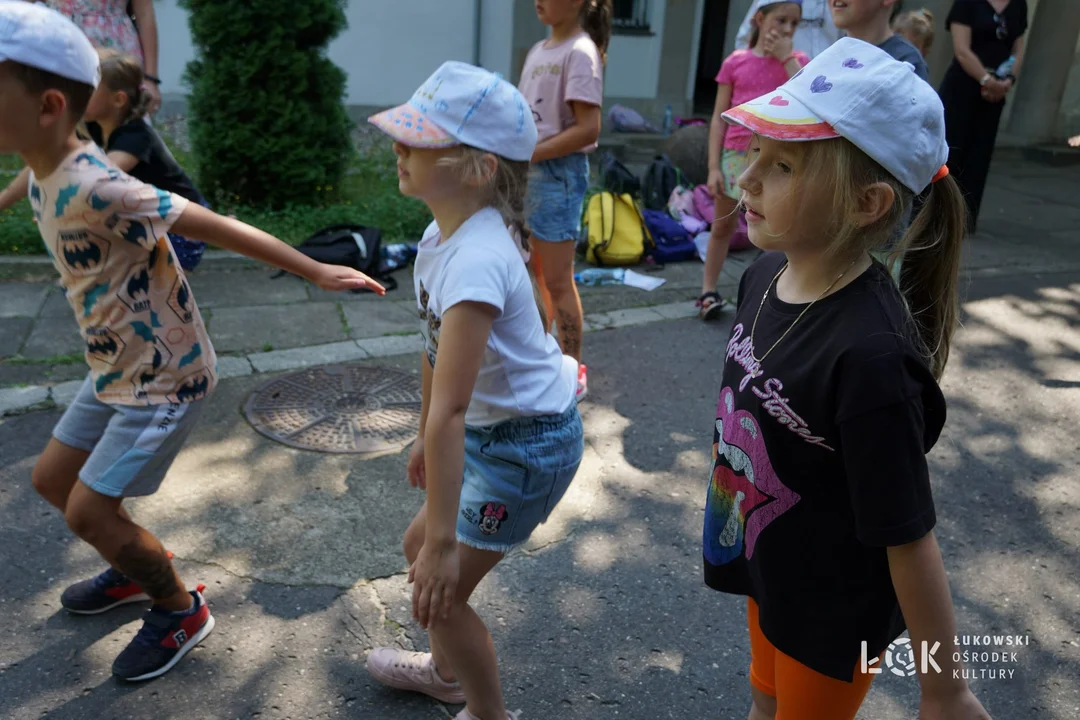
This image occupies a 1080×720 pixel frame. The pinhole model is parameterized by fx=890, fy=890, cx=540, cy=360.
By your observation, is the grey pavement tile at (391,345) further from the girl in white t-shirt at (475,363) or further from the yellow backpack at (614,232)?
the girl in white t-shirt at (475,363)

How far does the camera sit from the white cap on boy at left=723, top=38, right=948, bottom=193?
144cm

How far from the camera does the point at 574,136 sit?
155 inches

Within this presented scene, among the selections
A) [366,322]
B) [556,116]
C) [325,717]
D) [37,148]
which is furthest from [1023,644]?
[366,322]

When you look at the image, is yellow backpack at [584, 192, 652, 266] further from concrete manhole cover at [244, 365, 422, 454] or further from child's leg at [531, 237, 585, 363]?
concrete manhole cover at [244, 365, 422, 454]

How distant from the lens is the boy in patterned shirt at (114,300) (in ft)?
7.27

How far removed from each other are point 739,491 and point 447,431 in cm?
59

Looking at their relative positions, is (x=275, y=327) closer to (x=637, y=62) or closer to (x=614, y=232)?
(x=614, y=232)

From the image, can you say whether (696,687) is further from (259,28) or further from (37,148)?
(259,28)

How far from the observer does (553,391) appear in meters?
2.05

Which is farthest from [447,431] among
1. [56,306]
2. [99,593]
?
[56,306]

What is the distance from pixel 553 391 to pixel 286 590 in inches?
52.5

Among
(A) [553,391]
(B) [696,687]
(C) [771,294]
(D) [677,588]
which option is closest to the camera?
(C) [771,294]

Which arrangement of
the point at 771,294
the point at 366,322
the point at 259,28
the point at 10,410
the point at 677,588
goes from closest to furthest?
the point at 771,294 → the point at 677,588 → the point at 10,410 → the point at 366,322 → the point at 259,28

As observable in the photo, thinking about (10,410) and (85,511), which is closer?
(85,511)
